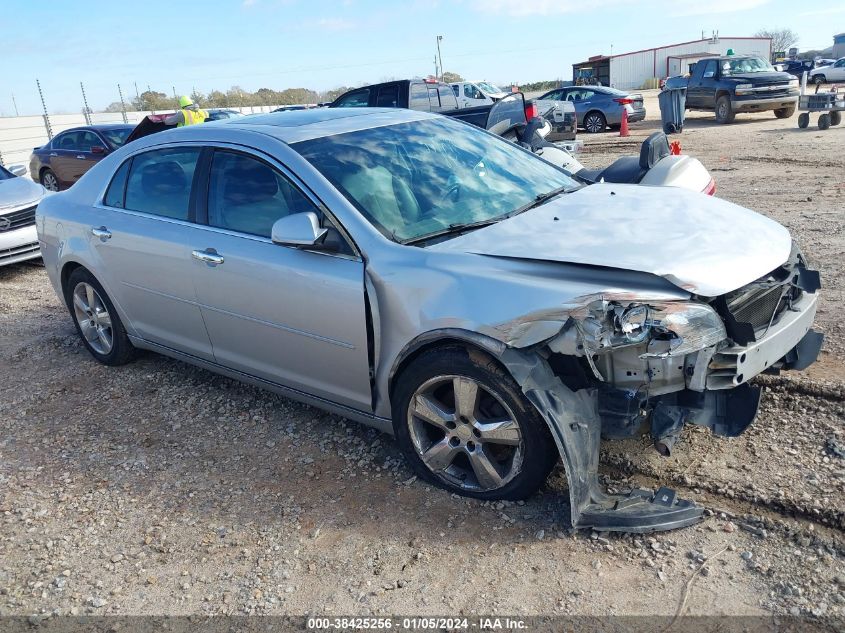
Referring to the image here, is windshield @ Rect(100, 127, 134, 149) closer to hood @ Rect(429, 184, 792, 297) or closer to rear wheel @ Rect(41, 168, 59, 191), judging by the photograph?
rear wheel @ Rect(41, 168, 59, 191)

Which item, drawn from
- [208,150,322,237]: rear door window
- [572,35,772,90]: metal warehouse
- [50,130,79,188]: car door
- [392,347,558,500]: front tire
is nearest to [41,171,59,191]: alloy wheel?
[50,130,79,188]: car door

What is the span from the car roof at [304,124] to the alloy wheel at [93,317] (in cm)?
126

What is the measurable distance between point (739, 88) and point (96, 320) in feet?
60.7

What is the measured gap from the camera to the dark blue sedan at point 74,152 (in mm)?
14125

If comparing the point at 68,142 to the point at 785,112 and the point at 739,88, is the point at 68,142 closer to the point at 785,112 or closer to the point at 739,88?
the point at 739,88

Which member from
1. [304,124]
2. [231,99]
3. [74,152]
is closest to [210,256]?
[304,124]

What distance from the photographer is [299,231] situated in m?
3.24

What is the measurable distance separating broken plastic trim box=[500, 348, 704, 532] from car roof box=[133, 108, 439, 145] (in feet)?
5.91

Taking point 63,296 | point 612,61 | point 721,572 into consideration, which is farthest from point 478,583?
point 612,61

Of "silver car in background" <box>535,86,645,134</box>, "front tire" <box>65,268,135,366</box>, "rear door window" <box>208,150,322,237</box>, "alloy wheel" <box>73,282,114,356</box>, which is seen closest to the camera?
"rear door window" <box>208,150,322,237</box>

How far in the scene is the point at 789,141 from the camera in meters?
14.7

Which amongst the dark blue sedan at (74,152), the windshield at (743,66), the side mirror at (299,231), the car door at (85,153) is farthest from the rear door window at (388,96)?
the side mirror at (299,231)

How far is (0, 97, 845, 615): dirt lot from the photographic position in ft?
8.67

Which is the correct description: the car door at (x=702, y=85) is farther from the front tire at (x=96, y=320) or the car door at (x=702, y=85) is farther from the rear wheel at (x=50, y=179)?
the front tire at (x=96, y=320)
